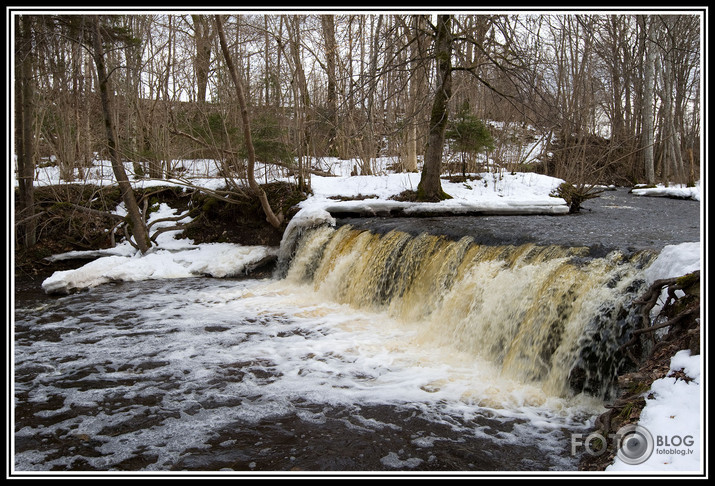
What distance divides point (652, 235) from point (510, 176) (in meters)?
7.17

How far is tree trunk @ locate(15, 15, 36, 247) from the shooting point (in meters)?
9.31

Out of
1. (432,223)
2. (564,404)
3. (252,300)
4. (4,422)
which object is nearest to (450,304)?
(564,404)

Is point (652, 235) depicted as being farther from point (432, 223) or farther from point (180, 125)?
point (180, 125)

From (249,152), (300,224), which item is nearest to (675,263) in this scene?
(300,224)

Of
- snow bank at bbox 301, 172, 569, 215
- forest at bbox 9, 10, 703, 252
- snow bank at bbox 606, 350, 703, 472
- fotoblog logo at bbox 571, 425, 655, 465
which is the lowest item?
fotoblog logo at bbox 571, 425, 655, 465

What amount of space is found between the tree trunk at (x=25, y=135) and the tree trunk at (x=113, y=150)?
1.16 meters

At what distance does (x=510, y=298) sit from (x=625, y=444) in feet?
8.95

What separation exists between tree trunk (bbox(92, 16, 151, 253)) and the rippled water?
12.6 ft

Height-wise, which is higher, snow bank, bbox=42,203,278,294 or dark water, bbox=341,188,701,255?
dark water, bbox=341,188,701,255

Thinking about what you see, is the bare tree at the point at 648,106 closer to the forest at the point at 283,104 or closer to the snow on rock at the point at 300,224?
the forest at the point at 283,104

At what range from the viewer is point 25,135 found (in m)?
9.97

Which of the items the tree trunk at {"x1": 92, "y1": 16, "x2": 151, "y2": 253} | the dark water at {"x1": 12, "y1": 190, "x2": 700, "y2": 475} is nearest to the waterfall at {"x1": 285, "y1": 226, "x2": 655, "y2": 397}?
the dark water at {"x1": 12, "y1": 190, "x2": 700, "y2": 475}

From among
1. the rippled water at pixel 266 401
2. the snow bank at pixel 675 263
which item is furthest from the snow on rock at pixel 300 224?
the snow bank at pixel 675 263

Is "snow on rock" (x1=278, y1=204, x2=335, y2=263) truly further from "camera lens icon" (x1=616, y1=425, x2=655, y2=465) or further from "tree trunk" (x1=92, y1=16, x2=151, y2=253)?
"camera lens icon" (x1=616, y1=425, x2=655, y2=465)
